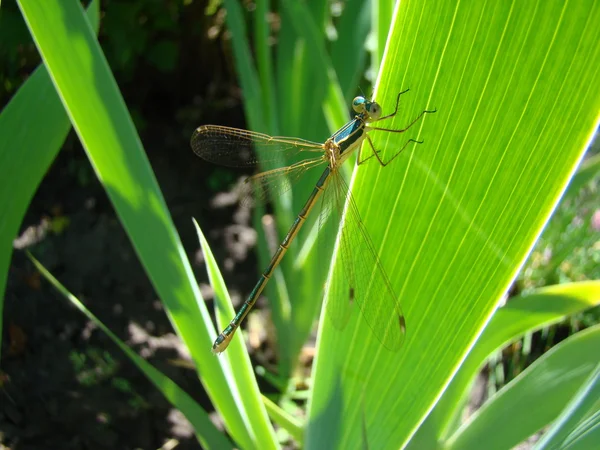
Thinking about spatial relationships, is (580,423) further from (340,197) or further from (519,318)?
(340,197)

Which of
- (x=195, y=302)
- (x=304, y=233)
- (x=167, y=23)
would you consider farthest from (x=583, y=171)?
(x=167, y=23)

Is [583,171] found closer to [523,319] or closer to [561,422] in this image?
[523,319]

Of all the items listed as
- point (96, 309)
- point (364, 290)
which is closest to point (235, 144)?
point (364, 290)

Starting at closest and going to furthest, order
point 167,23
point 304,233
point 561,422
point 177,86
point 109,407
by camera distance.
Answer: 1. point 561,422
2. point 304,233
3. point 109,407
4. point 167,23
5. point 177,86

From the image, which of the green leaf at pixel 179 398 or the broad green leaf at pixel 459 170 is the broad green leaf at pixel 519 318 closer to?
the broad green leaf at pixel 459 170

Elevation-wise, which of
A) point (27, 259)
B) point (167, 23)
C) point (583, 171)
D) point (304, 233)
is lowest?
point (583, 171)

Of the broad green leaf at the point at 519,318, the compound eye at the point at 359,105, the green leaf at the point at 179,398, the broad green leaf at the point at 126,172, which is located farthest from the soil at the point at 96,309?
the compound eye at the point at 359,105
